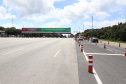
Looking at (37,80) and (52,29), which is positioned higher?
(52,29)

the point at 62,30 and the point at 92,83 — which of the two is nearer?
the point at 92,83

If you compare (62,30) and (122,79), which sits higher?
(62,30)

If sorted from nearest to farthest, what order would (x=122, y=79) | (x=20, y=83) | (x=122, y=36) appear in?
(x=20, y=83) < (x=122, y=79) < (x=122, y=36)

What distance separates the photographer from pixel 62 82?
4590 mm

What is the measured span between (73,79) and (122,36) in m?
47.2

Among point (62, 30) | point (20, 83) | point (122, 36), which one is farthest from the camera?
point (62, 30)

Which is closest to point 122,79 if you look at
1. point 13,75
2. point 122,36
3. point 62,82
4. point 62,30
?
point 62,82

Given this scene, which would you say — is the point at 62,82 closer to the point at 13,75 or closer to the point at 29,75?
the point at 29,75

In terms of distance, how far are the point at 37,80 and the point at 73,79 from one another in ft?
4.34

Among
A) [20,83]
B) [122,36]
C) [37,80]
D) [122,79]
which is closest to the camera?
[20,83]

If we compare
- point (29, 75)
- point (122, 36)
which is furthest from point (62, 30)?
point (29, 75)

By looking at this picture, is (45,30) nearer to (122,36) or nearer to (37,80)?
(122,36)

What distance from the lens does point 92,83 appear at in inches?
180

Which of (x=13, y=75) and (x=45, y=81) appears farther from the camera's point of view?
(x=13, y=75)
